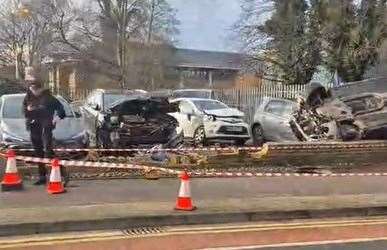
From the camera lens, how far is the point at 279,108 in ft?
66.4

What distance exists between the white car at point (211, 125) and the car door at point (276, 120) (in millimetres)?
656

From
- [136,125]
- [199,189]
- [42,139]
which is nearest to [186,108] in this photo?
[136,125]

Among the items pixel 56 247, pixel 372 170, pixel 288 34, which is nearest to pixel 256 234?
pixel 56 247

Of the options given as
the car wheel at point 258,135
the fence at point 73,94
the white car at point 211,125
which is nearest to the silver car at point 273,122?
the car wheel at point 258,135

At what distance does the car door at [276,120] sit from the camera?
19141 millimetres

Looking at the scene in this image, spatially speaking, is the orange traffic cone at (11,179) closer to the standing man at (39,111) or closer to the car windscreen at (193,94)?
the standing man at (39,111)

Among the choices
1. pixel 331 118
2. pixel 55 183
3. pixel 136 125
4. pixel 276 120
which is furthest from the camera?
pixel 276 120

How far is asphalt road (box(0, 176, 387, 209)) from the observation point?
33.8ft

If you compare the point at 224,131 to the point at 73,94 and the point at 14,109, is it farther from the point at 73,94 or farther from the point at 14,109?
the point at 73,94

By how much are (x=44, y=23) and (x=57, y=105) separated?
47661mm

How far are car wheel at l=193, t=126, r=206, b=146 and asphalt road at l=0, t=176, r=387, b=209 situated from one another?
650cm

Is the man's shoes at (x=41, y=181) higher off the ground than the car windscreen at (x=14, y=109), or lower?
lower

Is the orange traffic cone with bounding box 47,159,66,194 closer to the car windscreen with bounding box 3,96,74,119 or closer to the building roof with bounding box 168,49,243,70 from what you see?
the car windscreen with bounding box 3,96,74,119

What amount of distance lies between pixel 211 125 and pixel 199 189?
823 cm
